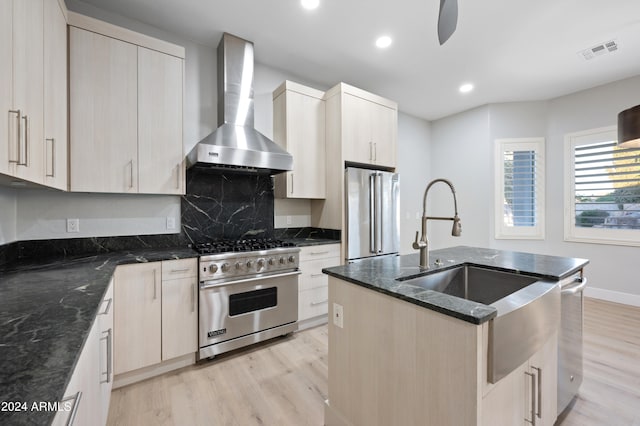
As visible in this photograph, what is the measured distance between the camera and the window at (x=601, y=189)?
3.56 m

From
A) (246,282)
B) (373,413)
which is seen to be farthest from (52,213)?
(373,413)

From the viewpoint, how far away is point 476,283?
71.4 inches

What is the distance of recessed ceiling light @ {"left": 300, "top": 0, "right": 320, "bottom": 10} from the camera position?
2.27 metres

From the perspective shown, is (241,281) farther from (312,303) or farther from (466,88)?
(466,88)

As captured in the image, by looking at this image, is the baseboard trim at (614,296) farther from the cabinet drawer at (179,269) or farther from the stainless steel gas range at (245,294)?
the cabinet drawer at (179,269)

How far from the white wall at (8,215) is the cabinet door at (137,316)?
809 millimetres

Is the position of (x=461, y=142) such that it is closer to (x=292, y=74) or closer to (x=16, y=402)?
(x=292, y=74)

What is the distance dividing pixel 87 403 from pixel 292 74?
358 centimetres

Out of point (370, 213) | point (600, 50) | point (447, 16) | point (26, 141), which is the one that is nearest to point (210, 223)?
point (26, 141)

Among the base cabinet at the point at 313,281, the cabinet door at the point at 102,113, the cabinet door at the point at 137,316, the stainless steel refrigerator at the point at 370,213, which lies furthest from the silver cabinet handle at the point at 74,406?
the stainless steel refrigerator at the point at 370,213

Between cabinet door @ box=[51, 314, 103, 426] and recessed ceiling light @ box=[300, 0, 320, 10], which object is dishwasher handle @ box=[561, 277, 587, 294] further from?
recessed ceiling light @ box=[300, 0, 320, 10]

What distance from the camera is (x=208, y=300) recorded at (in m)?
2.29

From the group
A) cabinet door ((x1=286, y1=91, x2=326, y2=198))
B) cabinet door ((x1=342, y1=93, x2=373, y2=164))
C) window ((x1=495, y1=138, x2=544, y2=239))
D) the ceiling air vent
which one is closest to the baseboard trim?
window ((x1=495, y1=138, x2=544, y2=239))

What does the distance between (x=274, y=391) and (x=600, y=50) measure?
15.3ft
